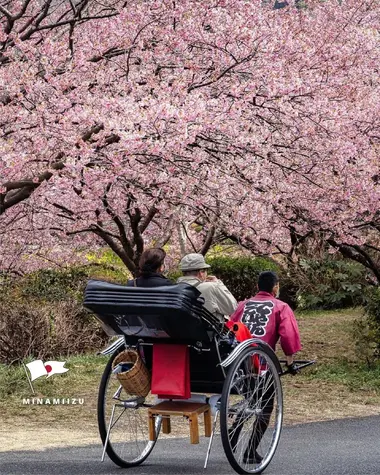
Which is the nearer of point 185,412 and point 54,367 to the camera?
point 185,412

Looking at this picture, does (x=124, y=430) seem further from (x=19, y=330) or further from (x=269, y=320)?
(x=19, y=330)

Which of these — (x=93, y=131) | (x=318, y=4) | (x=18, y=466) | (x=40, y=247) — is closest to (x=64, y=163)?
(x=93, y=131)

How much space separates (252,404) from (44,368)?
186 inches

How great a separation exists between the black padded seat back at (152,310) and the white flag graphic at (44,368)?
171 inches

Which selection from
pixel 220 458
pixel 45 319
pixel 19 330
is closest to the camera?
pixel 220 458

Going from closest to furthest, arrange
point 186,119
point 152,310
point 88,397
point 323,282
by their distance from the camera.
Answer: point 152,310, point 186,119, point 88,397, point 323,282

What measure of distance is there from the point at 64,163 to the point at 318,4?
25.7 ft

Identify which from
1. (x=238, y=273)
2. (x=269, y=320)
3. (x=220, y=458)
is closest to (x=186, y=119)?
(x=269, y=320)

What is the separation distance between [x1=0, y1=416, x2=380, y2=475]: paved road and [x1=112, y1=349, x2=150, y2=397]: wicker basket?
1.70 ft

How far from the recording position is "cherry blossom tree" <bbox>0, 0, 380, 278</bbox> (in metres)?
8.47

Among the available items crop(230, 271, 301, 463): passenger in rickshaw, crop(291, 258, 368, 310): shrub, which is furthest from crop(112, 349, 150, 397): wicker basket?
crop(291, 258, 368, 310): shrub

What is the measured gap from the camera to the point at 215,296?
5949 millimetres

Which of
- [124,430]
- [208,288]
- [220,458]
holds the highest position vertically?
[208,288]

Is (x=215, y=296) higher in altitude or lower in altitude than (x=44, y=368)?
higher
